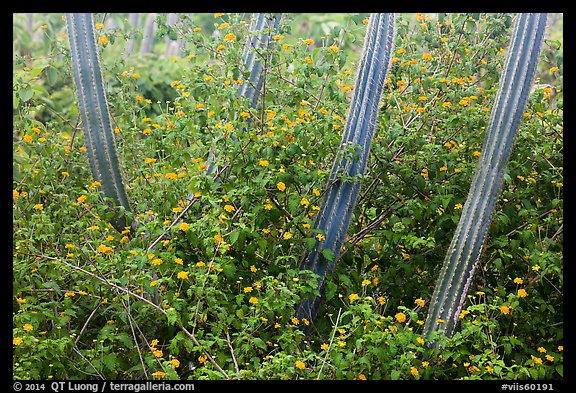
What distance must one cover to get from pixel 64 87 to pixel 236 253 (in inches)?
194

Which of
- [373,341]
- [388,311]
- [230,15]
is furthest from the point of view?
[230,15]

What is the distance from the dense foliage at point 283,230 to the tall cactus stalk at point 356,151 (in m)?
0.08

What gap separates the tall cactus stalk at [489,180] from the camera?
3.52m

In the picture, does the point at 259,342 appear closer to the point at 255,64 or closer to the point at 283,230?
the point at 283,230

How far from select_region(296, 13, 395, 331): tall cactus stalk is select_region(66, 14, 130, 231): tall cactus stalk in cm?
106

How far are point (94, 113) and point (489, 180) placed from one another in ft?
6.66

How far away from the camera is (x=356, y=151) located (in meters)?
3.68

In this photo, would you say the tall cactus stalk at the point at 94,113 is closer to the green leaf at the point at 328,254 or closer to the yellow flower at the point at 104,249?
the yellow flower at the point at 104,249

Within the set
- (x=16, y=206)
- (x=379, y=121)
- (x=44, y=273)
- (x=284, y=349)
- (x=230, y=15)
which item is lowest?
(x=284, y=349)

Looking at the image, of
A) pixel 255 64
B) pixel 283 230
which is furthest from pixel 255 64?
pixel 283 230

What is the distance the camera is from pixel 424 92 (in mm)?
4086

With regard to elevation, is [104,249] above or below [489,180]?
below

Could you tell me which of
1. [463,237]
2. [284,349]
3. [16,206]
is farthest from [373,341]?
[16,206]
